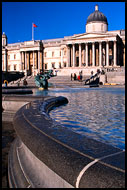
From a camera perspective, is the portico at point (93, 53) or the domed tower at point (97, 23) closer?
the portico at point (93, 53)

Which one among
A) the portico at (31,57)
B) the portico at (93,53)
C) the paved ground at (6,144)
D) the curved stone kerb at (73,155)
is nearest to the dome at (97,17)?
the portico at (93,53)

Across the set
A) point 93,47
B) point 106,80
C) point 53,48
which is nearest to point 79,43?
point 93,47

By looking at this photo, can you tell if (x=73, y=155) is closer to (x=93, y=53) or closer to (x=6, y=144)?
(x=6, y=144)

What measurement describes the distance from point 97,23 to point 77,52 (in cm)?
976

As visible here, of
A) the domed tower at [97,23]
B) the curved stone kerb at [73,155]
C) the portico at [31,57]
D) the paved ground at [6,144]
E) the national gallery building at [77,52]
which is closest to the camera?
the curved stone kerb at [73,155]

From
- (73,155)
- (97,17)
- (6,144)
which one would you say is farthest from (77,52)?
(73,155)

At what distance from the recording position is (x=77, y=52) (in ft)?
207

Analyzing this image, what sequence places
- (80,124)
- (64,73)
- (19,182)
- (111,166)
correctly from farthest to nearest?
(64,73), (80,124), (19,182), (111,166)

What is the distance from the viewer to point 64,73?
57250 millimetres

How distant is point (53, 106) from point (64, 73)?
163 ft

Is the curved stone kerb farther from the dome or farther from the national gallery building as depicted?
the dome

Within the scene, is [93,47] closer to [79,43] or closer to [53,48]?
[79,43]

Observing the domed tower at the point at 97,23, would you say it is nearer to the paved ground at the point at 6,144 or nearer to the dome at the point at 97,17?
the dome at the point at 97,17

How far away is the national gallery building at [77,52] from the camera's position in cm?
5688
